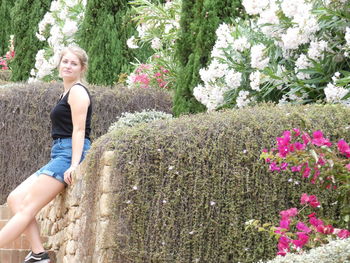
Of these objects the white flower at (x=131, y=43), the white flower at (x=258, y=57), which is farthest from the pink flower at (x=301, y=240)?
the white flower at (x=131, y=43)

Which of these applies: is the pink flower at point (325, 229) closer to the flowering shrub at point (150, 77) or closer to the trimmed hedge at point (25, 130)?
the trimmed hedge at point (25, 130)

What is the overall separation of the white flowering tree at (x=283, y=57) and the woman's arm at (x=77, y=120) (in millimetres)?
1594

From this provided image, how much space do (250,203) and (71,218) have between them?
157cm

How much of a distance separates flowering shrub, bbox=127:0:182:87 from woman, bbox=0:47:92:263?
370cm

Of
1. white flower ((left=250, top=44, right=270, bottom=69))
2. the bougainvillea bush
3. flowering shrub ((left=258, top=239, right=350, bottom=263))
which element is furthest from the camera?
white flower ((left=250, top=44, right=270, bottom=69))

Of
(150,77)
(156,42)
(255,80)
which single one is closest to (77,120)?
(255,80)

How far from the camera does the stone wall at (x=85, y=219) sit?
5.23 metres

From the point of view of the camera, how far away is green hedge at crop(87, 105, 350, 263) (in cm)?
510

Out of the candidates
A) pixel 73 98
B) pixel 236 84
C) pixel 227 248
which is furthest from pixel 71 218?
pixel 236 84

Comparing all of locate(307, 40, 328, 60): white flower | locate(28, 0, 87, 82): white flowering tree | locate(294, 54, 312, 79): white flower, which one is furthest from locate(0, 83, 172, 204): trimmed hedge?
locate(28, 0, 87, 82): white flowering tree

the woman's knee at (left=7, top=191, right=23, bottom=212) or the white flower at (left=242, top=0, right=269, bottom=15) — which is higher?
the white flower at (left=242, top=0, right=269, bottom=15)

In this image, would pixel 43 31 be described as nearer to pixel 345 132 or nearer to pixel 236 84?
pixel 236 84

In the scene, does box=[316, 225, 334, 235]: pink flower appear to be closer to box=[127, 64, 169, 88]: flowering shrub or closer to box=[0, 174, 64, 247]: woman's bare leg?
box=[0, 174, 64, 247]: woman's bare leg

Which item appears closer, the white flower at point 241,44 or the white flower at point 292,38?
the white flower at point 292,38
